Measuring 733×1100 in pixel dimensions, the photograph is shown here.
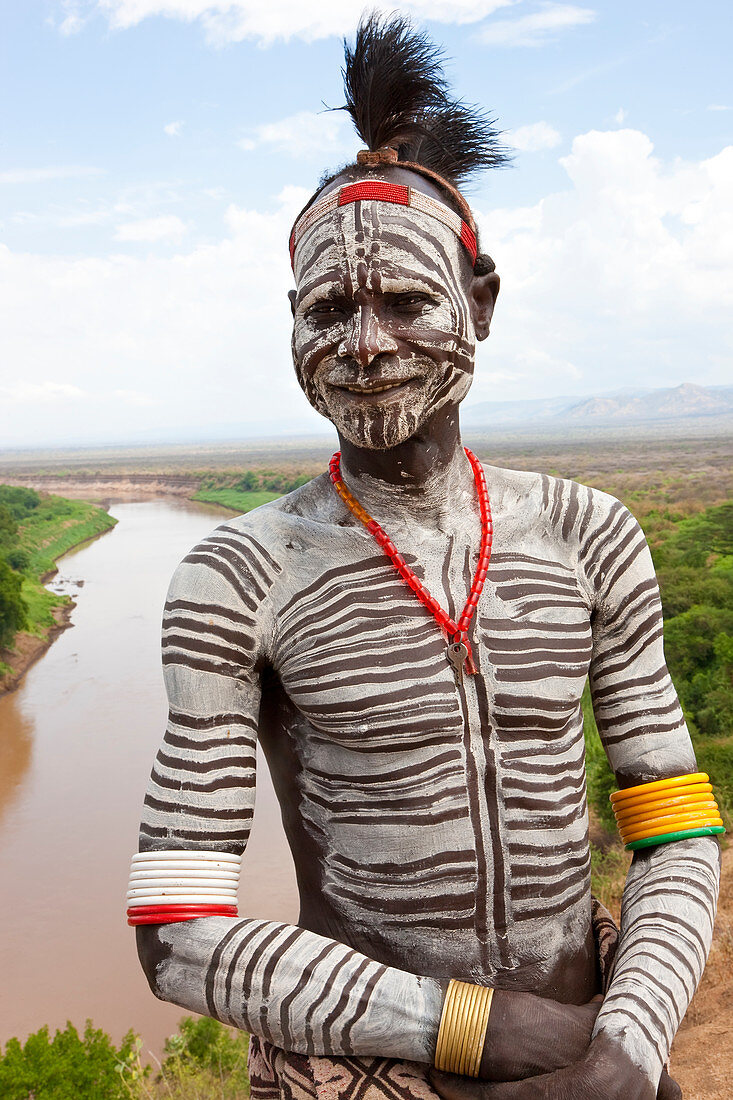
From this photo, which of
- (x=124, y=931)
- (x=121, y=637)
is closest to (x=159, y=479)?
(x=121, y=637)

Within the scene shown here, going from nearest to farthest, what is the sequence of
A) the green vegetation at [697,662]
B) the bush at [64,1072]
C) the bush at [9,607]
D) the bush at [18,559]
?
1. the bush at [64,1072]
2. the green vegetation at [697,662]
3. the bush at [9,607]
4. the bush at [18,559]

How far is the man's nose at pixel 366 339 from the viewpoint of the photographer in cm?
196

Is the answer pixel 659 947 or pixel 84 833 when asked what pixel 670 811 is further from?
pixel 84 833

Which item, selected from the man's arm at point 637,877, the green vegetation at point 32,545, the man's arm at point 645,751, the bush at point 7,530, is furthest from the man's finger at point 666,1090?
the bush at point 7,530

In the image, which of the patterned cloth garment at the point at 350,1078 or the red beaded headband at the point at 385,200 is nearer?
the patterned cloth garment at the point at 350,1078

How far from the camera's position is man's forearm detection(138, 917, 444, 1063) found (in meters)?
1.74

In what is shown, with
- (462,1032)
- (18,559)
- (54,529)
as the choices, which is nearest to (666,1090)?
(462,1032)

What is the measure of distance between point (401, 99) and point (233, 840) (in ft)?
5.65

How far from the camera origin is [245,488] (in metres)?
62.6

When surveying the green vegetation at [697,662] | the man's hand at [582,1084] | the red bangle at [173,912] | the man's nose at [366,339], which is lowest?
the green vegetation at [697,662]

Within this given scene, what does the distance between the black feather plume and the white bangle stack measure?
5.41ft

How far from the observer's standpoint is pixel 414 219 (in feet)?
6.88

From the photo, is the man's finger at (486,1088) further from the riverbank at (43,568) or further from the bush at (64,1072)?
the riverbank at (43,568)

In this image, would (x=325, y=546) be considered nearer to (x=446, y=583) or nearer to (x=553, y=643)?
(x=446, y=583)
